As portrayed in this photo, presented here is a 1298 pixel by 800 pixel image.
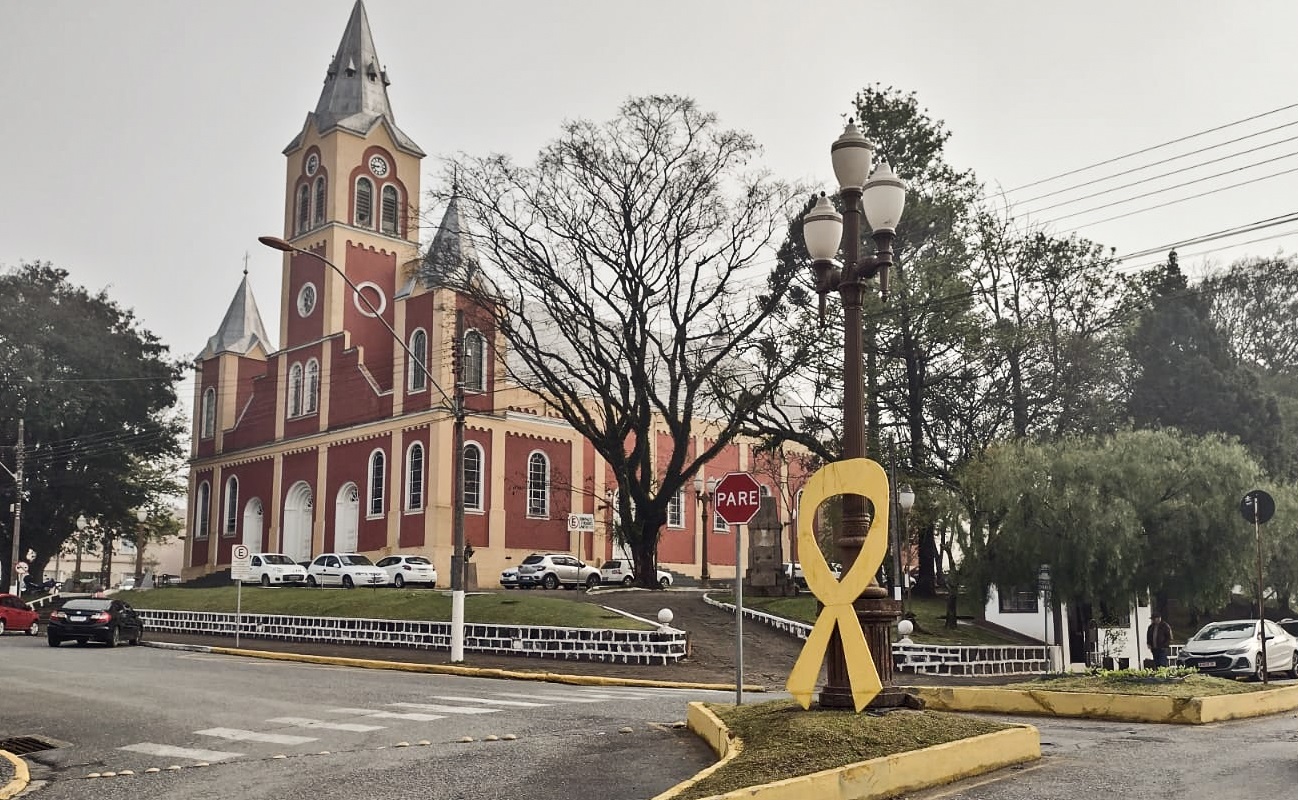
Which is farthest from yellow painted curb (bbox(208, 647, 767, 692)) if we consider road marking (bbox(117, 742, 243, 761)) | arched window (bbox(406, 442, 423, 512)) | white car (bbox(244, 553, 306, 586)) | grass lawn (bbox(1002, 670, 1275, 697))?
arched window (bbox(406, 442, 423, 512))

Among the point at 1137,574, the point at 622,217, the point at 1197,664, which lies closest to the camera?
the point at 1197,664

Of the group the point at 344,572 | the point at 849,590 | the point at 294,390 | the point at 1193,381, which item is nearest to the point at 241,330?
the point at 294,390

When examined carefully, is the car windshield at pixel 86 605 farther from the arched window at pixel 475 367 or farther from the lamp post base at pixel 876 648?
the lamp post base at pixel 876 648

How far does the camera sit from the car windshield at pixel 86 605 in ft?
94.3

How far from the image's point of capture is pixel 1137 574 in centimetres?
2600

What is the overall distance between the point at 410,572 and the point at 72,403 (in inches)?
945

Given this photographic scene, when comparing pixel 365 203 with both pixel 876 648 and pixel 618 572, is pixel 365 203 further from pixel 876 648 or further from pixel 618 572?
pixel 876 648

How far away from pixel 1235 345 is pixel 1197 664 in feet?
101

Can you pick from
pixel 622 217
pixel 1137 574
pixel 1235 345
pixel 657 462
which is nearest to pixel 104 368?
pixel 657 462

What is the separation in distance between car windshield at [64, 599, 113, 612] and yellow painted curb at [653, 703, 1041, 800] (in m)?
24.0

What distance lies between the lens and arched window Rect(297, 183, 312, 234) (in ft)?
180

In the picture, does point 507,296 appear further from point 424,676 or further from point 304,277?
point 304,277

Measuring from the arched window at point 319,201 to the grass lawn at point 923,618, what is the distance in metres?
29.9

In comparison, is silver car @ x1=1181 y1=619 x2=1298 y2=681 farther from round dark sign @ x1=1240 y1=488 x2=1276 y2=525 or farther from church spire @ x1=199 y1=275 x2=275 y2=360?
church spire @ x1=199 y1=275 x2=275 y2=360
